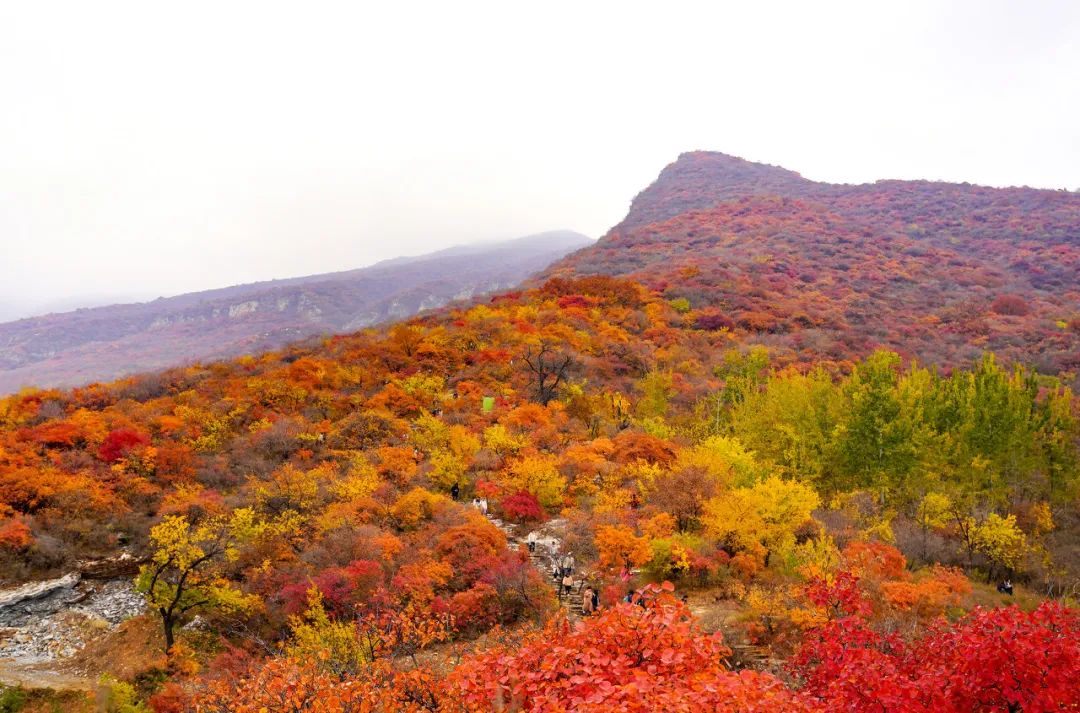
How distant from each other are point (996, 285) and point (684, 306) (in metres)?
37.2

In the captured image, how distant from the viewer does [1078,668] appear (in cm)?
599

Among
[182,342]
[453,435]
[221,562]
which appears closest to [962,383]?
[453,435]

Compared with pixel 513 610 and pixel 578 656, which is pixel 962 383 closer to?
pixel 513 610

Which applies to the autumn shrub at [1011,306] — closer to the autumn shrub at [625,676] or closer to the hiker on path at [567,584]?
→ the hiker on path at [567,584]

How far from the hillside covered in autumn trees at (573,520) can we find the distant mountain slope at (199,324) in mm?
54960

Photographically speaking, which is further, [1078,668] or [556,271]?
[556,271]

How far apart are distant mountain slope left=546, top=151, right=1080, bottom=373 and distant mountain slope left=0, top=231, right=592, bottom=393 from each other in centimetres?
4052

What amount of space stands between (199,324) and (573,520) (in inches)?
4359

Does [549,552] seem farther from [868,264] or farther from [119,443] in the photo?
[868,264]

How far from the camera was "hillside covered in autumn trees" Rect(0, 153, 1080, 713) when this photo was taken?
23.3 ft

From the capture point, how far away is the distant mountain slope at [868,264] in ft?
155

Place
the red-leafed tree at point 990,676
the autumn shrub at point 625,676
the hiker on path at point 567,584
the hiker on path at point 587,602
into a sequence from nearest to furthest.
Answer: the autumn shrub at point 625,676
the red-leafed tree at point 990,676
the hiker on path at point 587,602
the hiker on path at point 567,584

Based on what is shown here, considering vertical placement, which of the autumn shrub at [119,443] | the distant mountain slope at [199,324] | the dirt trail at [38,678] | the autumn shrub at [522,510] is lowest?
the autumn shrub at [522,510]

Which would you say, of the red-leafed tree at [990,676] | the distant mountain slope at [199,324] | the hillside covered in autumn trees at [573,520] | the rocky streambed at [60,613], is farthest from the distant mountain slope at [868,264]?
the rocky streambed at [60,613]
